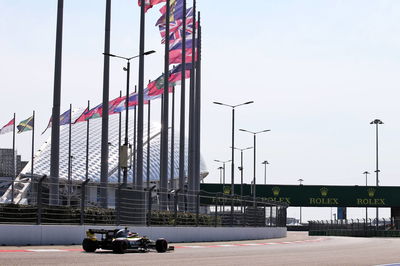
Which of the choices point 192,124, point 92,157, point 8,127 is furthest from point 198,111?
point 92,157

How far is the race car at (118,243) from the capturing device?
75.0 feet

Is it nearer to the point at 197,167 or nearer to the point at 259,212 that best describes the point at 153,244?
the point at 259,212

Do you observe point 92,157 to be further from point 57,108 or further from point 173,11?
point 57,108

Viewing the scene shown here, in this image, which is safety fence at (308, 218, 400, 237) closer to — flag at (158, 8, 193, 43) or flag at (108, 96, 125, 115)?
flag at (108, 96, 125, 115)

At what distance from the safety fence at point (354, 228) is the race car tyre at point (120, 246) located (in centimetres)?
5019

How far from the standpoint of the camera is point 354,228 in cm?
7294

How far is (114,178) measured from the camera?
132m

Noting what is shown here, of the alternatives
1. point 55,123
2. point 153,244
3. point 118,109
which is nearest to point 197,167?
point 118,109

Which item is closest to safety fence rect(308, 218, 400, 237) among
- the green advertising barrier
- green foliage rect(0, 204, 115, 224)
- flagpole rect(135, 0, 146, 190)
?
flagpole rect(135, 0, 146, 190)

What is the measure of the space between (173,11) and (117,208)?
24.3 m

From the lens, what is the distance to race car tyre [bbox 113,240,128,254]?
2277 cm

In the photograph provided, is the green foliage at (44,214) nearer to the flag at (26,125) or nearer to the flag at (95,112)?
the flag at (95,112)

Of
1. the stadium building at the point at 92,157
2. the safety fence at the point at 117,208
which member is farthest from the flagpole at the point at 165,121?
the stadium building at the point at 92,157

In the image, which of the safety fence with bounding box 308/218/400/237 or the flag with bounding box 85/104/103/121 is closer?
the flag with bounding box 85/104/103/121
